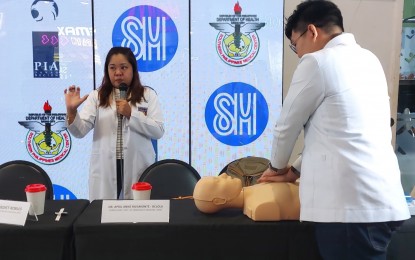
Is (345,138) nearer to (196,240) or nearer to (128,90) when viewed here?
(196,240)

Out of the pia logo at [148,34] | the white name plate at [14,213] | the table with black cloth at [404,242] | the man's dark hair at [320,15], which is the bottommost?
the table with black cloth at [404,242]

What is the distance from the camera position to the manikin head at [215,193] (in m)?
1.39

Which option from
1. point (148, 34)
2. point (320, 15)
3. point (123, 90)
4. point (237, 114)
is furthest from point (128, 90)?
point (320, 15)

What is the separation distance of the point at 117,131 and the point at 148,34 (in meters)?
1.20

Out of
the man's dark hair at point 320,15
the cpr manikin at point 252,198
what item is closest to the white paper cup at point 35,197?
the cpr manikin at point 252,198

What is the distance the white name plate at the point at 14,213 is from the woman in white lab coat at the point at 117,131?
1193 millimetres

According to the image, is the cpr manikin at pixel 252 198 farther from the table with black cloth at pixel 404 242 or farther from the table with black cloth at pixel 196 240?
the table with black cloth at pixel 404 242

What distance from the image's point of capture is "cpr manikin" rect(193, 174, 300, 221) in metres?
1.33

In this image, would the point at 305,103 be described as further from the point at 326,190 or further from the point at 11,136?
the point at 11,136

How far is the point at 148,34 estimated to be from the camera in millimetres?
3471

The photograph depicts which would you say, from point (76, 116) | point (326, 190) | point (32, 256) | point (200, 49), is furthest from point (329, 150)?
point (200, 49)

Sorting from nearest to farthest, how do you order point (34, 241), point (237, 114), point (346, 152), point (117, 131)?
1. point (346, 152)
2. point (34, 241)
3. point (117, 131)
4. point (237, 114)

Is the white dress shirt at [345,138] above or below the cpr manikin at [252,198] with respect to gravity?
above

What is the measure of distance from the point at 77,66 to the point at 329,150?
9.03ft
